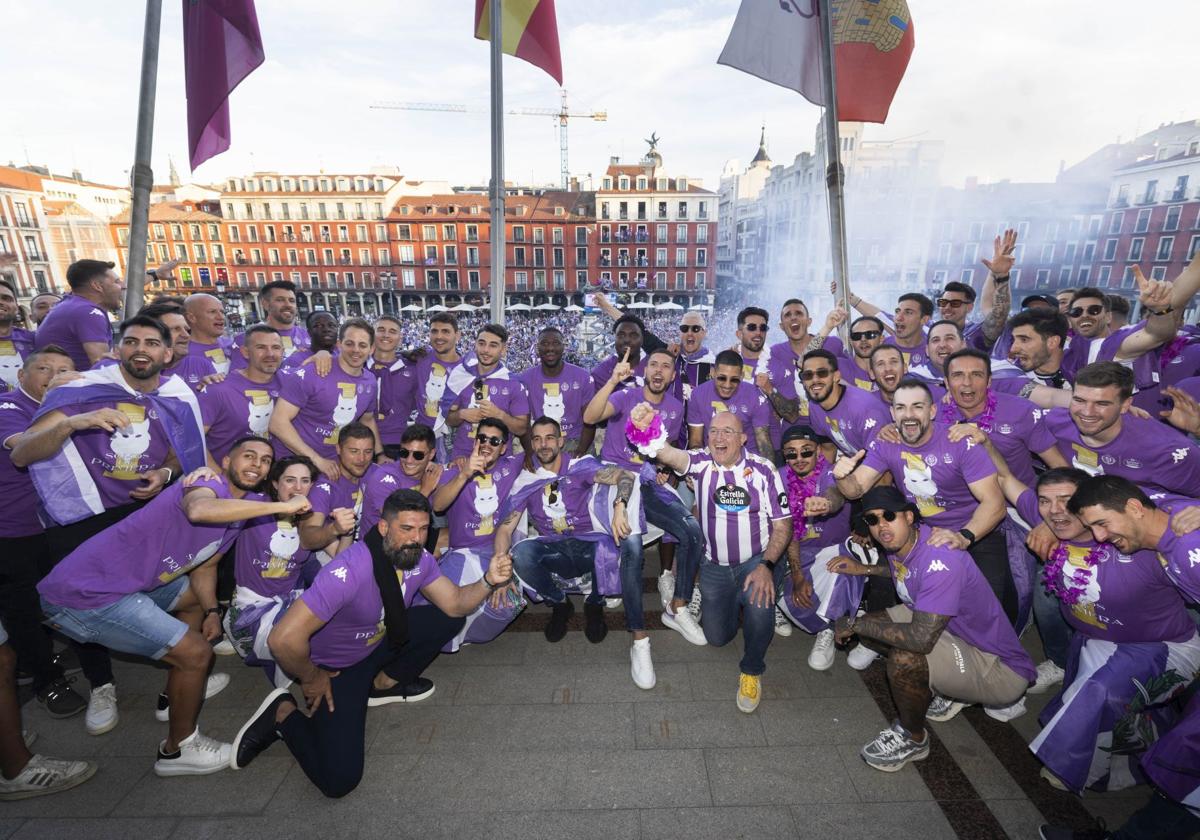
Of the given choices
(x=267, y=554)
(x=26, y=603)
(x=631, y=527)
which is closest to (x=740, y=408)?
(x=631, y=527)

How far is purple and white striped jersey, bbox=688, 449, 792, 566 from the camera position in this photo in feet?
15.4

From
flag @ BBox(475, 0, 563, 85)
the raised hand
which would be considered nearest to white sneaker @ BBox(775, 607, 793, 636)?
the raised hand

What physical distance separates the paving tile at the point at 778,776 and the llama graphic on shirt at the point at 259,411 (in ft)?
16.6

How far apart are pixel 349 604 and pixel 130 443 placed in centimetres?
212

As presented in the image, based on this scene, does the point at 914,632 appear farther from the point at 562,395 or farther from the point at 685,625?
the point at 562,395

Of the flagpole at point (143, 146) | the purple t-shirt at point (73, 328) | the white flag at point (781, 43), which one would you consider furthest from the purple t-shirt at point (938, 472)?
the flagpole at point (143, 146)

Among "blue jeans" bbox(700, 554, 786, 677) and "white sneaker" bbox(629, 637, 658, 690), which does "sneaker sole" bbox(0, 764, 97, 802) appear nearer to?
"white sneaker" bbox(629, 637, 658, 690)

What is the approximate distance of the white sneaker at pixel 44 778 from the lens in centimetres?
333

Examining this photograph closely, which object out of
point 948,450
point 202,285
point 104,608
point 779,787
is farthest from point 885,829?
point 202,285

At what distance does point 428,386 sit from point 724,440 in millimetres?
3795

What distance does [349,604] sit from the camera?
3691mm

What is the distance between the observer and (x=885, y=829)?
3.16 meters

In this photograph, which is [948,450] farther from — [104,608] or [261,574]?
[104,608]

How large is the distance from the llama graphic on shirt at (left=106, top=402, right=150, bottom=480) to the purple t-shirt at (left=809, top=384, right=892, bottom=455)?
5662 mm
